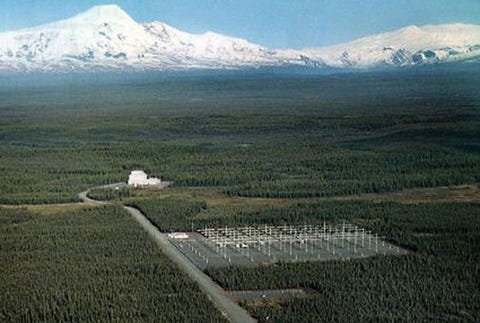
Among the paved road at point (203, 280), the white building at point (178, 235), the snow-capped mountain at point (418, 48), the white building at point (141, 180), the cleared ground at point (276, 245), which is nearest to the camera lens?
the paved road at point (203, 280)

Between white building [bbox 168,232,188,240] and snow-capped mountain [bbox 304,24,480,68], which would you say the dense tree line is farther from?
snow-capped mountain [bbox 304,24,480,68]

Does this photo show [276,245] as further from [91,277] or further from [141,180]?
[141,180]

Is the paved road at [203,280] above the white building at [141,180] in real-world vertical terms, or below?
above

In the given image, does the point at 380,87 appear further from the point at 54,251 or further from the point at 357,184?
the point at 54,251

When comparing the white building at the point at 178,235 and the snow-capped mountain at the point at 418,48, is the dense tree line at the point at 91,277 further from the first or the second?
the snow-capped mountain at the point at 418,48

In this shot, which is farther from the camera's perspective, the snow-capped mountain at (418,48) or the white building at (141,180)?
the snow-capped mountain at (418,48)

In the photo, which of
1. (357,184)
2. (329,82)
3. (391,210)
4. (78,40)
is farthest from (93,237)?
(78,40)

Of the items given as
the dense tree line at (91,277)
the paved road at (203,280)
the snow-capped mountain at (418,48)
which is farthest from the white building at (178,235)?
the snow-capped mountain at (418,48)
